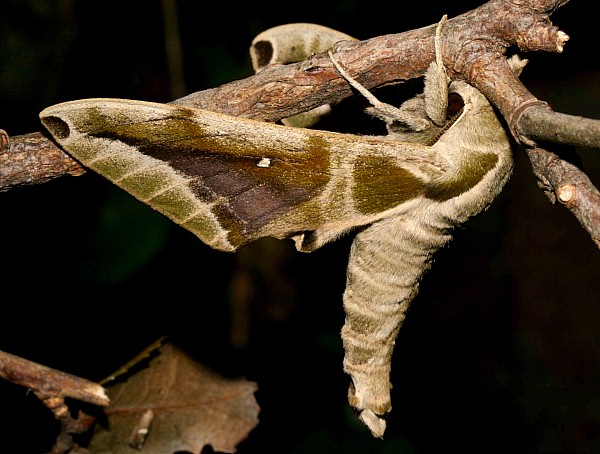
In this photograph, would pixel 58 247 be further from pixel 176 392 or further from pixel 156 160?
pixel 156 160

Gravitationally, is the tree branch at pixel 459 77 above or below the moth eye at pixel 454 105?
above

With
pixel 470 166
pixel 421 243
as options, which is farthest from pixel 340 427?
pixel 470 166

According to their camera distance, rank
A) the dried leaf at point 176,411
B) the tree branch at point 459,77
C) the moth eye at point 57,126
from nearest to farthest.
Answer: the tree branch at point 459,77
the moth eye at point 57,126
the dried leaf at point 176,411

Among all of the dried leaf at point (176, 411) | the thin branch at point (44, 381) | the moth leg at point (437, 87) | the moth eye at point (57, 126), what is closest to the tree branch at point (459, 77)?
the moth leg at point (437, 87)

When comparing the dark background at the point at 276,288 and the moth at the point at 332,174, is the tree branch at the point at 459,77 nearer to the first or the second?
the moth at the point at 332,174

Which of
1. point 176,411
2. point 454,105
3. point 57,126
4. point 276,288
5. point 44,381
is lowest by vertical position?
point 276,288

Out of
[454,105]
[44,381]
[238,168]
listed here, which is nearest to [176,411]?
[44,381]

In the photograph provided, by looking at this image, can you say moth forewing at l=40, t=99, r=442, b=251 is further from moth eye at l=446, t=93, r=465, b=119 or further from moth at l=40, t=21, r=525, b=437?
moth eye at l=446, t=93, r=465, b=119

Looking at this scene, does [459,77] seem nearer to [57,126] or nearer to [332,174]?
[332,174]
